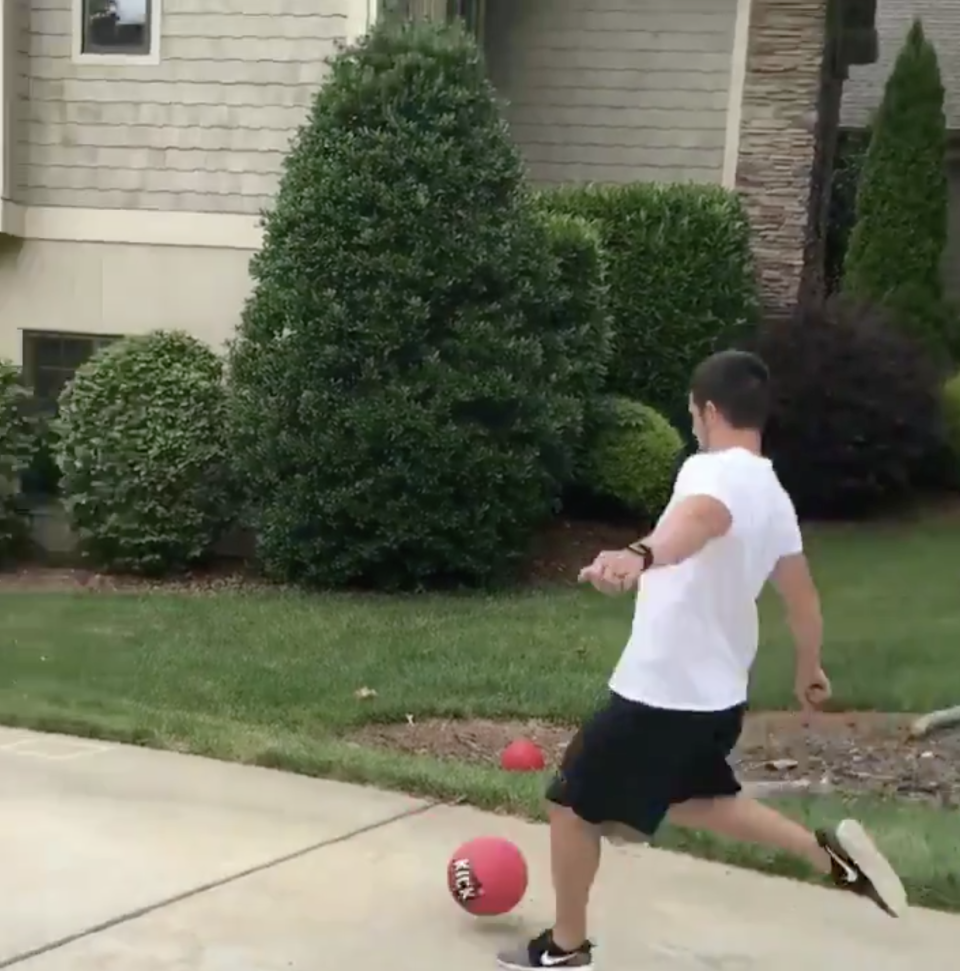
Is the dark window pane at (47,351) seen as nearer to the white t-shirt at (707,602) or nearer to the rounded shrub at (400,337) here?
the rounded shrub at (400,337)

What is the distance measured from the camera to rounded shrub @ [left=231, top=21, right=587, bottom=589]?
1007 cm

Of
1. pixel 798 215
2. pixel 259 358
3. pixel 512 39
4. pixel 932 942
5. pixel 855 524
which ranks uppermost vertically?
pixel 512 39

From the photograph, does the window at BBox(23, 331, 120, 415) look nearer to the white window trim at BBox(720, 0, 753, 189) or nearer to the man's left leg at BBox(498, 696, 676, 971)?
the white window trim at BBox(720, 0, 753, 189)

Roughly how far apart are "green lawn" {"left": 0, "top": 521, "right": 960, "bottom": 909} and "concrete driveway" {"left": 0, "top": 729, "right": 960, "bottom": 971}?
0.26 metres

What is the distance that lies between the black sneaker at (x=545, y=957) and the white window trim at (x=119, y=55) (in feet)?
31.9

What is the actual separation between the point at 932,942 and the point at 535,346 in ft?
21.7

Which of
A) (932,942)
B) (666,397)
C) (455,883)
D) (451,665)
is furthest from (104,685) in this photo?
(666,397)

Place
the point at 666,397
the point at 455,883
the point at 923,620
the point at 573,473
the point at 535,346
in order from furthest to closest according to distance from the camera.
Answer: the point at 666,397, the point at 573,473, the point at 535,346, the point at 923,620, the point at 455,883

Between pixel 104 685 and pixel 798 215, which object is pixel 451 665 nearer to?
pixel 104 685

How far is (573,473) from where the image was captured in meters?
12.0

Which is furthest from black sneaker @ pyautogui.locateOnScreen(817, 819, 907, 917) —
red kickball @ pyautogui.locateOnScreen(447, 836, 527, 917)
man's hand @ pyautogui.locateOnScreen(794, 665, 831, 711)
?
red kickball @ pyautogui.locateOnScreen(447, 836, 527, 917)

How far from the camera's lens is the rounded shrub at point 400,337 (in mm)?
10070

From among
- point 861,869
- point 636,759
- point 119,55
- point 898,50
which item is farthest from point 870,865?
point 898,50

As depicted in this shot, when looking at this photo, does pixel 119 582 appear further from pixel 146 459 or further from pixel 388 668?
pixel 388 668
